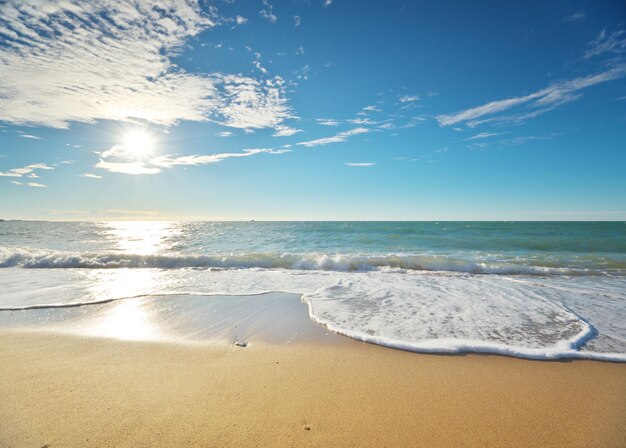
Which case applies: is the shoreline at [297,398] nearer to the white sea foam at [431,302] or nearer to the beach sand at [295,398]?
the beach sand at [295,398]

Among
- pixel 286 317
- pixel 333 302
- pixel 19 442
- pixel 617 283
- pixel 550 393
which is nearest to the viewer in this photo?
pixel 19 442

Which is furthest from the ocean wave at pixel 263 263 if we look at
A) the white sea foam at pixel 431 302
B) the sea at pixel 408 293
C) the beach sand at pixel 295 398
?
the beach sand at pixel 295 398

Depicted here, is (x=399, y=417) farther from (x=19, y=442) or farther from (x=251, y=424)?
(x=19, y=442)

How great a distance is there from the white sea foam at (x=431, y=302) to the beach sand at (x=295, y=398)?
58cm

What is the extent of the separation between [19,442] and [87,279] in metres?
9.18

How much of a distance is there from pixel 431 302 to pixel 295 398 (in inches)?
187

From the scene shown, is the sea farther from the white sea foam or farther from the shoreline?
the shoreline

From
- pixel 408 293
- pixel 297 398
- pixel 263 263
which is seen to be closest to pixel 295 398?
pixel 297 398

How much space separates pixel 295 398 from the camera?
9.92ft

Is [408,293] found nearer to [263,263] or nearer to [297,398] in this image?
[297,398]

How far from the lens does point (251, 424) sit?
8.55 feet

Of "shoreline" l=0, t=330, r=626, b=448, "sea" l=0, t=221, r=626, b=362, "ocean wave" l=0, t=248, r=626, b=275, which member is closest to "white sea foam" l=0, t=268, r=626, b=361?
"sea" l=0, t=221, r=626, b=362

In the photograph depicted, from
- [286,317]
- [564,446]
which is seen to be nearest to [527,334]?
[564,446]

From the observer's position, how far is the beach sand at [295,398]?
8.12 feet
